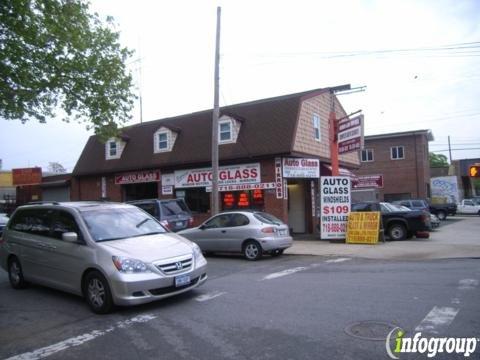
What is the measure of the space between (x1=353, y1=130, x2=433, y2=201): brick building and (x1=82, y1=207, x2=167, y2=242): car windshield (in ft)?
106

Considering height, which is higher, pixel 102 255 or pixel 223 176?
pixel 223 176

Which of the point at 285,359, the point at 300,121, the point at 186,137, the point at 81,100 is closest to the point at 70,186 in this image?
the point at 186,137

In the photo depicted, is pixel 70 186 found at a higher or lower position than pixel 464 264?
higher

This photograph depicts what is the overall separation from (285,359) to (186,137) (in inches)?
775

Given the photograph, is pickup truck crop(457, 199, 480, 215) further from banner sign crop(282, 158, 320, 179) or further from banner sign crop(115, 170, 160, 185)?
banner sign crop(115, 170, 160, 185)

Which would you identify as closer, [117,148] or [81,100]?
[81,100]

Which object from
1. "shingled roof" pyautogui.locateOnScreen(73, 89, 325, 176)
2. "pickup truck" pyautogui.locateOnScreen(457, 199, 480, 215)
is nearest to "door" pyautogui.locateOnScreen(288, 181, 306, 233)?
"shingled roof" pyautogui.locateOnScreen(73, 89, 325, 176)

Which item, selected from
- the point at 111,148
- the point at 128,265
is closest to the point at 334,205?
the point at 128,265

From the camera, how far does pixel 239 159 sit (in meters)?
20.7

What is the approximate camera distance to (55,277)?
25.4ft

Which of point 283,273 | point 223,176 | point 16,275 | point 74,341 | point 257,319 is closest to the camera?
point 74,341

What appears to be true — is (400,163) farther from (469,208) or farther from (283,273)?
(283,273)

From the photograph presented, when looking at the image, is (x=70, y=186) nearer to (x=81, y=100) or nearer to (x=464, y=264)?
(x=81, y=100)

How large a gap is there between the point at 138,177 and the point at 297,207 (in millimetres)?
9530
